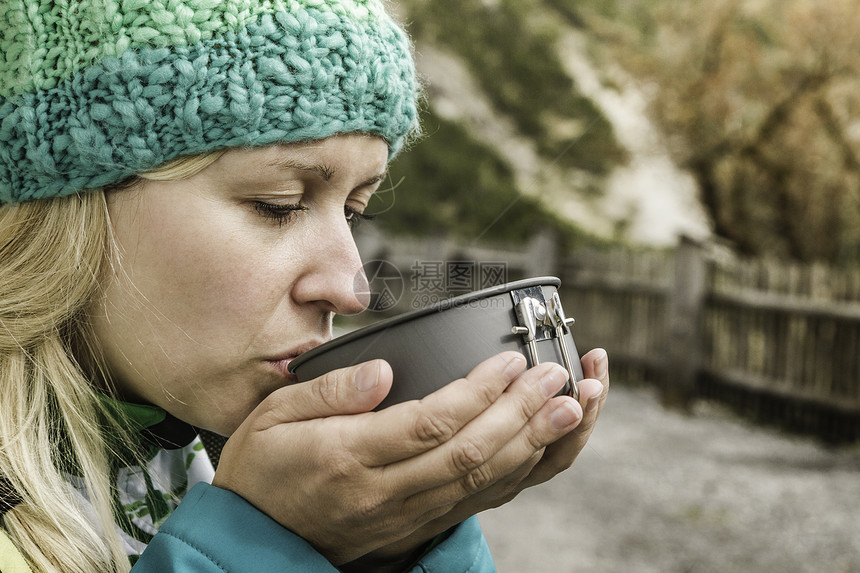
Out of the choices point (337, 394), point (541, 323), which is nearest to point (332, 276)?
point (337, 394)

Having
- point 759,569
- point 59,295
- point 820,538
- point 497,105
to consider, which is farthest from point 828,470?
point 497,105

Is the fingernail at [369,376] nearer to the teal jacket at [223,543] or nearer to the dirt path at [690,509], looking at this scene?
the teal jacket at [223,543]

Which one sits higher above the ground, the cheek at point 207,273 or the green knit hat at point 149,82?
the green knit hat at point 149,82

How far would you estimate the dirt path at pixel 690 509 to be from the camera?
4.42m

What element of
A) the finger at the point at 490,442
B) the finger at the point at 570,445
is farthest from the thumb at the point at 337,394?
the finger at the point at 570,445

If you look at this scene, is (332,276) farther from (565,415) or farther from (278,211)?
(565,415)

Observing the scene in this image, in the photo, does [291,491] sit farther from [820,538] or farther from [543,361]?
[820,538]

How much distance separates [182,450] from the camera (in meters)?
1.71

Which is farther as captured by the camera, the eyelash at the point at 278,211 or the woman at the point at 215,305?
the eyelash at the point at 278,211

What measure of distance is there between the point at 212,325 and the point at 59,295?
304mm

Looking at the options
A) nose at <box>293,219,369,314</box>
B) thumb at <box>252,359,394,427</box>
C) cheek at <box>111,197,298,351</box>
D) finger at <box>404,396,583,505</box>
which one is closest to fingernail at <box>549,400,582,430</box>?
finger at <box>404,396,583,505</box>

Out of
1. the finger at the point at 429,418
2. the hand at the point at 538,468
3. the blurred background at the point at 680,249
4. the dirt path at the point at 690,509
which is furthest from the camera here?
the blurred background at the point at 680,249

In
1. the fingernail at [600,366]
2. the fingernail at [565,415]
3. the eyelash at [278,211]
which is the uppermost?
the eyelash at [278,211]

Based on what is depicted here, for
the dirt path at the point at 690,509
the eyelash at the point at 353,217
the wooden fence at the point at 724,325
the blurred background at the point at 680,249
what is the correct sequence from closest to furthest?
the eyelash at the point at 353,217 < the dirt path at the point at 690,509 < the blurred background at the point at 680,249 < the wooden fence at the point at 724,325
